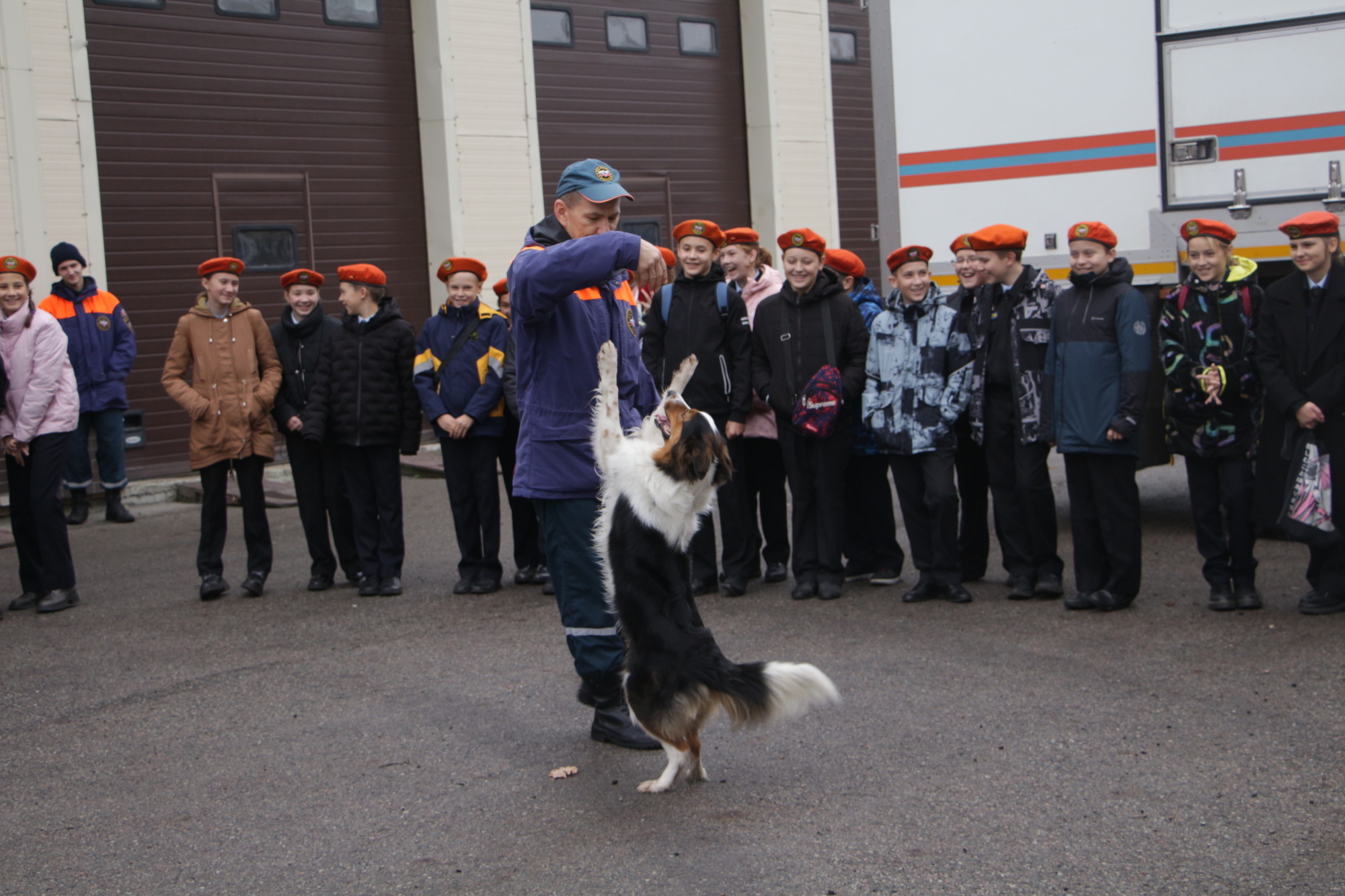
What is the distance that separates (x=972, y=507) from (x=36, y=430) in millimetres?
5903

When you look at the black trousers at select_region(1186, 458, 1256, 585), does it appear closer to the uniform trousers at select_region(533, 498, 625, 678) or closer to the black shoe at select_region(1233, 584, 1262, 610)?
the black shoe at select_region(1233, 584, 1262, 610)

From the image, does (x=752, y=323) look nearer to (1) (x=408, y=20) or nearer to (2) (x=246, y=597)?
(2) (x=246, y=597)

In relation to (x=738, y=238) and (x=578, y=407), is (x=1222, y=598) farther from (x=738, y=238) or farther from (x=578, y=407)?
(x=578, y=407)

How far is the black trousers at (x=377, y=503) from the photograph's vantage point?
28.6ft

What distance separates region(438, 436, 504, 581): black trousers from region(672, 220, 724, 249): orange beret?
6.09 feet

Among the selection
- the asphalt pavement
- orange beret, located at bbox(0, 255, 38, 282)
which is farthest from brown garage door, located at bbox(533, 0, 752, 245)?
the asphalt pavement

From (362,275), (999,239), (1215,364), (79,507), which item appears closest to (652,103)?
(79,507)

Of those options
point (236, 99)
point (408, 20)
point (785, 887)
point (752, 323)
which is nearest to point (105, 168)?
point (236, 99)

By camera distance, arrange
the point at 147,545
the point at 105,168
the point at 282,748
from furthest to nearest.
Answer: the point at 105,168, the point at 147,545, the point at 282,748

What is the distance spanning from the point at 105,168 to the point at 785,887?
38.4 ft

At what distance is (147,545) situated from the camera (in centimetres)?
1087

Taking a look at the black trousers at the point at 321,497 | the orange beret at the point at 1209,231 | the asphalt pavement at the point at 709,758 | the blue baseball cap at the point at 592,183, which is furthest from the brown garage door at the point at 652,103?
the blue baseball cap at the point at 592,183

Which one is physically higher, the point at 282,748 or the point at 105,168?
the point at 105,168

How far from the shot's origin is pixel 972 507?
27.3ft
